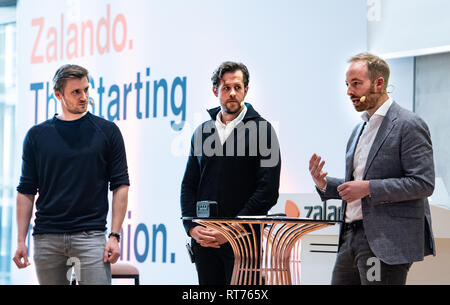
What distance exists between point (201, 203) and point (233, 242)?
23 centimetres

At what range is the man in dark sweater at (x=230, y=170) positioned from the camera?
10.0ft

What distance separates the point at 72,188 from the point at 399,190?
150 cm

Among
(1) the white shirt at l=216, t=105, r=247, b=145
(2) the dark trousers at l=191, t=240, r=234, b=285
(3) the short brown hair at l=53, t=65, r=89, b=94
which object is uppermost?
(3) the short brown hair at l=53, t=65, r=89, b=94

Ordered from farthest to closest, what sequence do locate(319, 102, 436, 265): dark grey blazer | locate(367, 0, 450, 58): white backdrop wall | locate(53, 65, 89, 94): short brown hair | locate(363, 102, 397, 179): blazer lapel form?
locate(367, 0, 450, 58): white backdrop wall → locate(53, 65, 89, 94): short brown hair → locate(363, 102, 397, 179): blazer lapel → locate(319, 102, 436, 265): dark grey blazer

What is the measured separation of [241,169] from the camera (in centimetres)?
313

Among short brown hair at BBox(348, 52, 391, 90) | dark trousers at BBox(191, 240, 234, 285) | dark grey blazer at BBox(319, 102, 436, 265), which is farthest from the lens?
dark trousers at BBox(191, 240, 234, 285)

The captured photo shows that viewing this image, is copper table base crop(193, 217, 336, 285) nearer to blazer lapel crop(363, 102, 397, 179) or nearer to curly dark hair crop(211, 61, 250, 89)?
blazer lapel crop(363, 102, 397, 179)

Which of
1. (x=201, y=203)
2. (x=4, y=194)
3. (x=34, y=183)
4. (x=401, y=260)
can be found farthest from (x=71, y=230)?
(x=4, y=194)

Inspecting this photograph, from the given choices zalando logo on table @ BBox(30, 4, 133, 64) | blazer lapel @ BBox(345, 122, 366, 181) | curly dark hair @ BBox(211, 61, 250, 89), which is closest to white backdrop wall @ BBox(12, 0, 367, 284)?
zalando logo on table @ BBox(30, 4, 133, 64)

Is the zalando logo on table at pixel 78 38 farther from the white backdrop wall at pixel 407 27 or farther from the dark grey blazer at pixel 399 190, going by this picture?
the dark grey blazer at pixel 399 190

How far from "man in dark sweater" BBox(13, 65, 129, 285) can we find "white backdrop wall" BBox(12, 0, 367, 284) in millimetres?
2324

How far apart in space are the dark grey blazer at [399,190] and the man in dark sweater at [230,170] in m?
0.52

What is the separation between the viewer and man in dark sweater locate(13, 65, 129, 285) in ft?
9.84

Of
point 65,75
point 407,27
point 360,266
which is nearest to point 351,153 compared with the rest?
point 360,266
